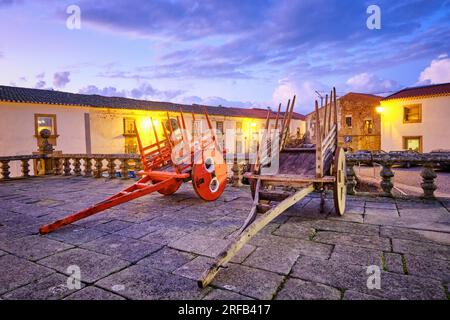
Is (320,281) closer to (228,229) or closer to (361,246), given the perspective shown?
(361,246)

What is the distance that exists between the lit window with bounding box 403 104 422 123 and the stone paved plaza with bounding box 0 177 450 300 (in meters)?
21.3

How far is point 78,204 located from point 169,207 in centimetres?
186

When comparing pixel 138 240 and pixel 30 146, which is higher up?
pixel 30 146

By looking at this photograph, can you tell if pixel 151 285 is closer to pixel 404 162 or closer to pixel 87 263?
pixel 87 263

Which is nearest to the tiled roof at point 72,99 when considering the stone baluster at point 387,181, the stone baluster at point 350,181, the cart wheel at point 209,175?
the cart wheel at point 209,175

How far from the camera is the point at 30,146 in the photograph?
1833 centimetres

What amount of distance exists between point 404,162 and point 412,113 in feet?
69.3


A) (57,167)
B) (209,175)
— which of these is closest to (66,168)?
(57,167)

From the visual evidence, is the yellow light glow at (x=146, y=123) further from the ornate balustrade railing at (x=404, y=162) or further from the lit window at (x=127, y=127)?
the ornate balustrade railing at (x=404, y=162)

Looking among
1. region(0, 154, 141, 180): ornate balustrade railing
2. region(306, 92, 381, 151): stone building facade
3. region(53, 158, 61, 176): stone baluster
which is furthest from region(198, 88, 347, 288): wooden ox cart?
region(306, 92, 381, 151): stone building facade

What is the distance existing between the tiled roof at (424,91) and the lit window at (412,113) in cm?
83

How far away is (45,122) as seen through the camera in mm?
19000

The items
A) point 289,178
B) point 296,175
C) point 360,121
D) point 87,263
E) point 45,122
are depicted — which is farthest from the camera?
point 360,121
